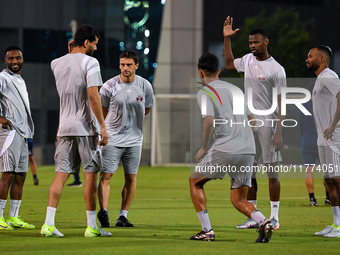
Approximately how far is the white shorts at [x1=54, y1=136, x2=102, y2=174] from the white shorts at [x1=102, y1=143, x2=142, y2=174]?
4.17 ft

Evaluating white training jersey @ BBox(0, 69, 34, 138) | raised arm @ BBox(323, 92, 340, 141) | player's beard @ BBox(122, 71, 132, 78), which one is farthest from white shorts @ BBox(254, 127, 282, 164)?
white training jersey @ BBox(0, 69, 34, 138)

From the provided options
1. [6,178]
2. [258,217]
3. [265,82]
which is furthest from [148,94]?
[258,217]

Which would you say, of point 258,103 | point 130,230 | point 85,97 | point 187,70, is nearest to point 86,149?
point 85,97

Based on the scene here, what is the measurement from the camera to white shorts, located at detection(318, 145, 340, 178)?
7102 millimetres

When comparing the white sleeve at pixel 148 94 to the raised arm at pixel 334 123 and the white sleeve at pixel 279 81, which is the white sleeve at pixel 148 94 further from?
the raised arm at pixel 334 123

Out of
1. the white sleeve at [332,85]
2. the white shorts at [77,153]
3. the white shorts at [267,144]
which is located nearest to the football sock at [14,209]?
the white shorts at [77,153]

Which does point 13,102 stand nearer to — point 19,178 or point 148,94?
point 19,178

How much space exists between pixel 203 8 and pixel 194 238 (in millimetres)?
28839

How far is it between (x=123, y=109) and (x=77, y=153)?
1522 mm

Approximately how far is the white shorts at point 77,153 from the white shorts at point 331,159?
2924mm

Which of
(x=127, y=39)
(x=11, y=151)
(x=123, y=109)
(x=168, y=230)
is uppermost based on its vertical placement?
(x=127, y=39)

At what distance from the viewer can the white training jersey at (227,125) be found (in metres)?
6.26

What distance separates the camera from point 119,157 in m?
8.25

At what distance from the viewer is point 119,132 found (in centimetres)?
820
